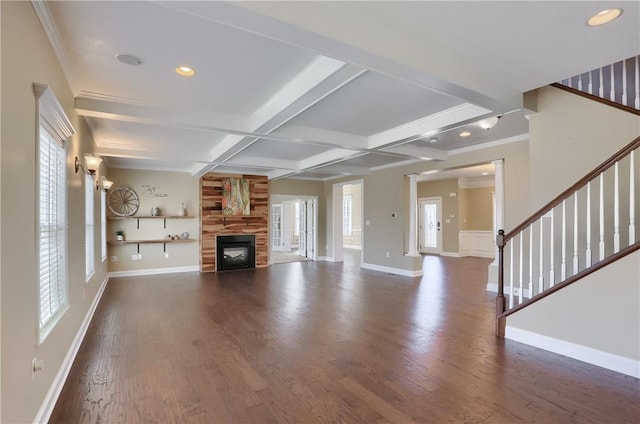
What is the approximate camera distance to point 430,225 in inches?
460

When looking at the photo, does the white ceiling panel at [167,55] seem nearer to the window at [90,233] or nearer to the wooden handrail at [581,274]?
the window at [90,233]

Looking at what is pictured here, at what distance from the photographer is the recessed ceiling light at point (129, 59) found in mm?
2498

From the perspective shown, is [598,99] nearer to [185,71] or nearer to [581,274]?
[581,274]

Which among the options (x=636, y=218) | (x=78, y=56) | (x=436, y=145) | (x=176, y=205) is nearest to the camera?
(x=78, y=56)

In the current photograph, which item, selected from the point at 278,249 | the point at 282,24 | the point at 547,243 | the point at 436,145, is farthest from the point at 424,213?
the point at 282,24

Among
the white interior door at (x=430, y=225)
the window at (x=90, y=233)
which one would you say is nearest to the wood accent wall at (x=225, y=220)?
the window at (x=90, y=233)

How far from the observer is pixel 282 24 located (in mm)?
1868

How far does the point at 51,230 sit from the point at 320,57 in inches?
97.5

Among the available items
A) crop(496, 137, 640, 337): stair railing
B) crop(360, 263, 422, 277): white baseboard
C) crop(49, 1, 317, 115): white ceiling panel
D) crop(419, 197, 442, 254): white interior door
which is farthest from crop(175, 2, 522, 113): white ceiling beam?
crop(419, 197, 442, 254): white interior door

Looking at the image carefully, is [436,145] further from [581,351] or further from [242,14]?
[242,14]

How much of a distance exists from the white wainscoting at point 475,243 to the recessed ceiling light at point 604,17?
9055mm

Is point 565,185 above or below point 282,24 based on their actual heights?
below

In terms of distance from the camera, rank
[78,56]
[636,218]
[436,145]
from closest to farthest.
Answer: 1. [78,56]
2. [636,218]
3. [436,145]

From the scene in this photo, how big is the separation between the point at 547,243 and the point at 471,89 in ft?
6.88
